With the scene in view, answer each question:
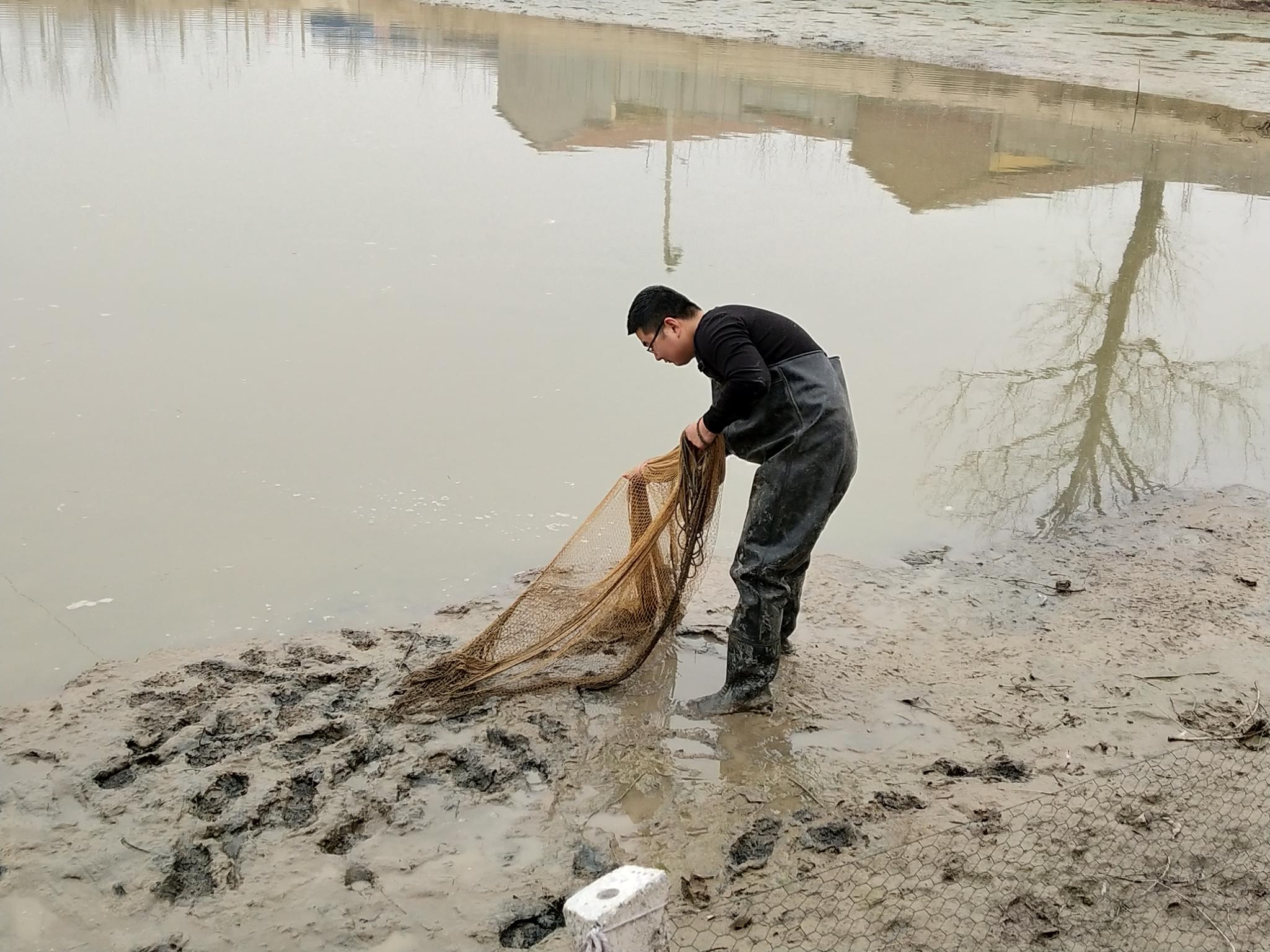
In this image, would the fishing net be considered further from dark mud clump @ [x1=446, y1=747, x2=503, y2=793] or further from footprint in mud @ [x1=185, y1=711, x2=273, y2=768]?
footprint in mud @ [x1=185, y1=711, x2=273, y2=768]

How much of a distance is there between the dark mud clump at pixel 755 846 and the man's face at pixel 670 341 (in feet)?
5.00

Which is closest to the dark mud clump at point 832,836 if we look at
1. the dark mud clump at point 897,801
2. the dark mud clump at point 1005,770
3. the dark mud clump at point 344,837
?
the dark mud clump at point 897,801

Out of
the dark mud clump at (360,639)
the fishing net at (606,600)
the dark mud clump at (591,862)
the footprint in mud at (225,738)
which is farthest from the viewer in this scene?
the dark mud clump at (360,639)

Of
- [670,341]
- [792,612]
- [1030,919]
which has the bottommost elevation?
[1030,919]

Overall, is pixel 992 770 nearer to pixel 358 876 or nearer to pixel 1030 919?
pixel 1030 919

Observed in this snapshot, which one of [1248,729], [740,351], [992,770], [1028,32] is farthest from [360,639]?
[1028,32]

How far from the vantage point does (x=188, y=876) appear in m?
3.28

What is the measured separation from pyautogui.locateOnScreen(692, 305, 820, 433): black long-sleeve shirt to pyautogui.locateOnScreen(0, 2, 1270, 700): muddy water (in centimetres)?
183

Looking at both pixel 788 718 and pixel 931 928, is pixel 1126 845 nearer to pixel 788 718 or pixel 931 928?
pixel 931 928

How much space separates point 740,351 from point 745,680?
127 cm

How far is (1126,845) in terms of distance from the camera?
3.38 m

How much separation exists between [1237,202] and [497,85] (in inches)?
400

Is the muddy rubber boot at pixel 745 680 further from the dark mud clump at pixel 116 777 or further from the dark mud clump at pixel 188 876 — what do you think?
the dark mud clump at pixel 116 777

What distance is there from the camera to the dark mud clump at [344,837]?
11.2 feet
